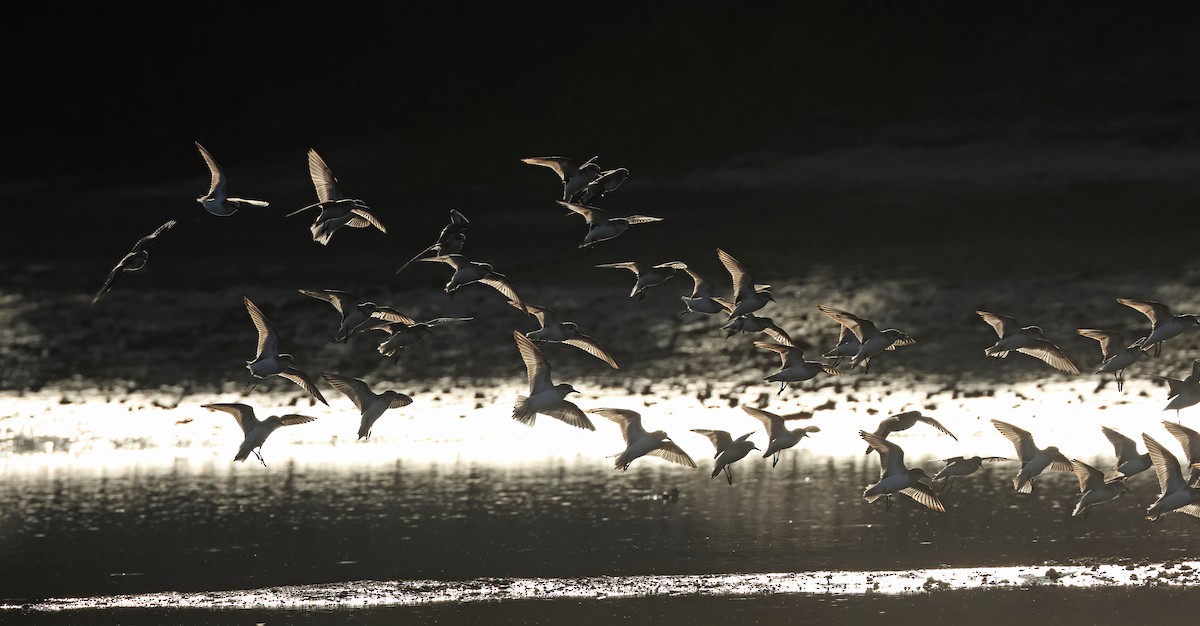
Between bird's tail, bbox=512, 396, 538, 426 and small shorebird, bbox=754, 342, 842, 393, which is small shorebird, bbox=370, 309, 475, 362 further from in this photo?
small shorebird, bbox=754, 342, 842, 393

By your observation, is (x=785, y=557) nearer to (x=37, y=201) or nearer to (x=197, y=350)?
(x=197, y=350)

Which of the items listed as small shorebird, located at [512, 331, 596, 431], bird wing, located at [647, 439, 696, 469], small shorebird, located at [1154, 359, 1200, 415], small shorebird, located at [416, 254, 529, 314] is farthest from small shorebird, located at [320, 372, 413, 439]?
small shorebird, located at [1154, 359, 1200, 415]

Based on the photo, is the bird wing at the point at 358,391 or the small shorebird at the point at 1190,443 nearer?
the small shorebird at the point at 1190,443

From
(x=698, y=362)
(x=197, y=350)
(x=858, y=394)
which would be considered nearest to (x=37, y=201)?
(x=197, y=350)

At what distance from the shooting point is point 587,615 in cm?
1858

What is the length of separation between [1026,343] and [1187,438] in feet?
9.23

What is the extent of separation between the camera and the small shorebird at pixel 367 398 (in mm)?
20359

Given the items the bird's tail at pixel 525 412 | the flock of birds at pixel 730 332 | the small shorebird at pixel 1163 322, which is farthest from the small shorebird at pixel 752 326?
the small shorebird at pixel 1163 322

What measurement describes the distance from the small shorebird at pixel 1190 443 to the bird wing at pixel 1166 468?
0.25 metres

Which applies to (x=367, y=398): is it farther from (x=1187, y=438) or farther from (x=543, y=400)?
(x=1187, y=438)

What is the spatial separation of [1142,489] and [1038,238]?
56.2 feet

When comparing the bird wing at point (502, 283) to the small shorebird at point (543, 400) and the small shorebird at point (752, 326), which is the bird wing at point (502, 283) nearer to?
the small shorebird at point (543, 400)

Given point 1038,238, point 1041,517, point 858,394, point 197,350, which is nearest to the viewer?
point 1041,517

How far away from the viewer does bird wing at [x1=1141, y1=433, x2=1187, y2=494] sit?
767 inches
